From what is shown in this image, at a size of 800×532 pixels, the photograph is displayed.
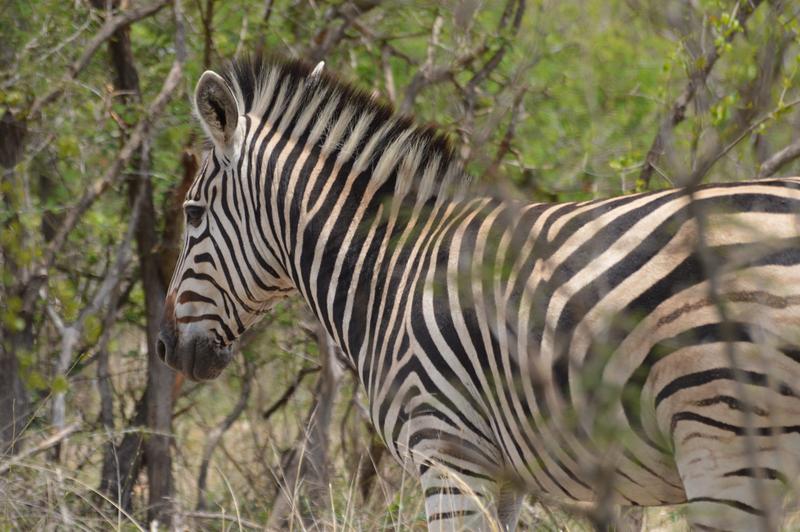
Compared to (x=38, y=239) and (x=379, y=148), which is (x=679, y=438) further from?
(x=38, y=239)

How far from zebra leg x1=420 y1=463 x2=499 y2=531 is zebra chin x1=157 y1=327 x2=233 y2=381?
4.48ft

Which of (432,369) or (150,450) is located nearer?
(432,369)

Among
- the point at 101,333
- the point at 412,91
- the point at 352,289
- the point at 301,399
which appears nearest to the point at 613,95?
the point at 412,91

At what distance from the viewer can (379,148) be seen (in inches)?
168

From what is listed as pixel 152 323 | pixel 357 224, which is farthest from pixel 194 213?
pixel 152 323

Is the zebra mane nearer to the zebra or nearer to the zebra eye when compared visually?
the zebra

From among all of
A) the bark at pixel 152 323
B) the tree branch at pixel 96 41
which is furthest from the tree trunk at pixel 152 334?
the tree branch at pixel 96 41

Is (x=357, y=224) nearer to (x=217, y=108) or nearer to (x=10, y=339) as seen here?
(x=217, y=108)

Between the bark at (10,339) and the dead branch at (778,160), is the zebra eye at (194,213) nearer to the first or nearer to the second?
the bark at (10,339)

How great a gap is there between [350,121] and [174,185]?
105 inches

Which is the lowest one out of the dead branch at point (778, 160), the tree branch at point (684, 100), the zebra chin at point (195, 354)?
the zebra chin at point (195, 354)

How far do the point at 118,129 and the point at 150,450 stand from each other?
1.96 metres

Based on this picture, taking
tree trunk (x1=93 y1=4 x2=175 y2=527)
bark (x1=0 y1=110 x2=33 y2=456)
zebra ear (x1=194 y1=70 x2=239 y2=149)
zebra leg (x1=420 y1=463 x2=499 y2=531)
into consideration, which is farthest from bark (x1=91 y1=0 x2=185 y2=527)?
zebra leg (x1=420 y1=463 x2=499 y2=531)

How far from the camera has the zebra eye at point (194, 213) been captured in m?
4.59
